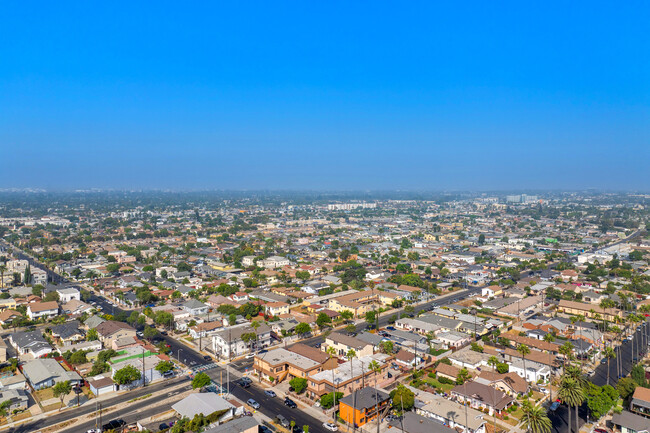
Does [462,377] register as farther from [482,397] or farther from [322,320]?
[322,320]

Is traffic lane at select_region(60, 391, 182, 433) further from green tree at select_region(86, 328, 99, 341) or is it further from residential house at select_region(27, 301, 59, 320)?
residential house at select_region(27, 301, 59, 320)

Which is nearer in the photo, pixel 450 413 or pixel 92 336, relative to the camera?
pixel 450 413

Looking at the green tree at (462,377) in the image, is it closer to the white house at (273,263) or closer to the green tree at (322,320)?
the green tree at (322,320)

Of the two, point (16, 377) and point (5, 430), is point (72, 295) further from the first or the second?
point (5, 430)

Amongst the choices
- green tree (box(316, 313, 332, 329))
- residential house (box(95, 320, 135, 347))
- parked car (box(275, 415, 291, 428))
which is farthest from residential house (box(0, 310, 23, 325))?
parked car (box(275, 415, 291, 428))

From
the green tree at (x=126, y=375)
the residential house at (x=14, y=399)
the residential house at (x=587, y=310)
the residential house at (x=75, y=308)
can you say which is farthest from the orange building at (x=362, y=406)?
the residential house at (x=75, y=308)

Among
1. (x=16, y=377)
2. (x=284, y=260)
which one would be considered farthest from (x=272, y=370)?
(x=284, y=260)

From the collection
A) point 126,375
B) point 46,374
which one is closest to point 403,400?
point 126,375
